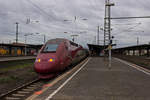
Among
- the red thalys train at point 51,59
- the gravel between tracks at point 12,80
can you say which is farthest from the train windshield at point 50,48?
the gravel between tracks at point 12,80

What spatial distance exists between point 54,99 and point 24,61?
20807 millimetres

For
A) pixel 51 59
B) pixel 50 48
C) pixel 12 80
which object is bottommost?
pixel 12 80

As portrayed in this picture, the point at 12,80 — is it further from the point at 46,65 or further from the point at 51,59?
the point at 51,59

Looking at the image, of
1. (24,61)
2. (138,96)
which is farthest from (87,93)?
(24,61)

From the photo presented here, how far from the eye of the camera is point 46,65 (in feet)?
31.4

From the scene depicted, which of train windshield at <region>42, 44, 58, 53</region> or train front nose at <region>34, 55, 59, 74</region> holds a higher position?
train windshield at <region>42, 44, 58, 53</region>

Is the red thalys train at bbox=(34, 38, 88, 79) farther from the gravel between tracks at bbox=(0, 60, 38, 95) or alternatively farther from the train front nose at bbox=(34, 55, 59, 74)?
the gravel between tracks at bbox=(0, 60, 38, 95)

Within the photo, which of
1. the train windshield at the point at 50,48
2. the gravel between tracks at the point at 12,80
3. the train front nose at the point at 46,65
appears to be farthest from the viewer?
the train windshield at the point at 50,48

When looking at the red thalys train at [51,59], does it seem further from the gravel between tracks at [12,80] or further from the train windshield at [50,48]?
the gravel between tracks at [12,80]

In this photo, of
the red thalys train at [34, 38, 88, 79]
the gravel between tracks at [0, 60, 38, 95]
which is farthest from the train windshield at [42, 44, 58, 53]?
the gravel between tracks at [0, 60, 38, 95]

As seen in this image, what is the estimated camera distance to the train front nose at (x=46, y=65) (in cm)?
951

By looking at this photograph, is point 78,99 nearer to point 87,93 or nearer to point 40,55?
point 87,93

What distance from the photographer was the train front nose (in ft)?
31.2

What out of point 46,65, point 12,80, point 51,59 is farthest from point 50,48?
point 12,80
